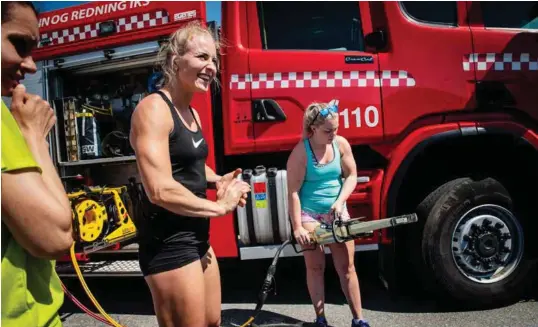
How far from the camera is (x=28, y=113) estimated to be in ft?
3.21

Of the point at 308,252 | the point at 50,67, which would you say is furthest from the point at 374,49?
the point at 50,67

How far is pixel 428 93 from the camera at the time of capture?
309cm

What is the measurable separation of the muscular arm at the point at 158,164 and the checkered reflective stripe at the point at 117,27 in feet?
6.82

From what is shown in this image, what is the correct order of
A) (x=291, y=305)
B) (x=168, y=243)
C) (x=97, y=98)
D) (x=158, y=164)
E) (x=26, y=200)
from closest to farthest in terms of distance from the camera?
1. (x=26, y=200)
2. (x=158, y=164)
3. (x=168, y=243)
4. (x=291, y=305)
5. (x=97, y=98)

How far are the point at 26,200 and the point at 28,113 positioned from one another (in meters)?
0.25

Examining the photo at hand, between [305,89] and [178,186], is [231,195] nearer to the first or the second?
[178,186]

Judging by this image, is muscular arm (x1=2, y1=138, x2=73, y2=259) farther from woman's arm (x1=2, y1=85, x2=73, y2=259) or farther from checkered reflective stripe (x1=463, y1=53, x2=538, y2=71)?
checkered reflective stripe (x1=463, y1=53, x2=538, y2=71)

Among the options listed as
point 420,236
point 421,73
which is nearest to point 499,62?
point 421,73

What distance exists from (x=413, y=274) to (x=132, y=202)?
2.35 m

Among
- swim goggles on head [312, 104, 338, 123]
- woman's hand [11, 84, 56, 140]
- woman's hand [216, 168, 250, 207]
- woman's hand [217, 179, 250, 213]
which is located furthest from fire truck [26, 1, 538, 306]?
woman's hand [11, 84, 56, 140]

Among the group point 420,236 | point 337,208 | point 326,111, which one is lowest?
point 420,236

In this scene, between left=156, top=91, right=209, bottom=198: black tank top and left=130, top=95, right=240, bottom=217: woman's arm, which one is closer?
left=130, top=95, right=240, bottom=217: woman's arm

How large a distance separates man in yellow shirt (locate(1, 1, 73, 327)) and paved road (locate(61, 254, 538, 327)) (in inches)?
88.0

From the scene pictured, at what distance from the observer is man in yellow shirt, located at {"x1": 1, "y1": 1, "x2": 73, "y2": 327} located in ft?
2.73
